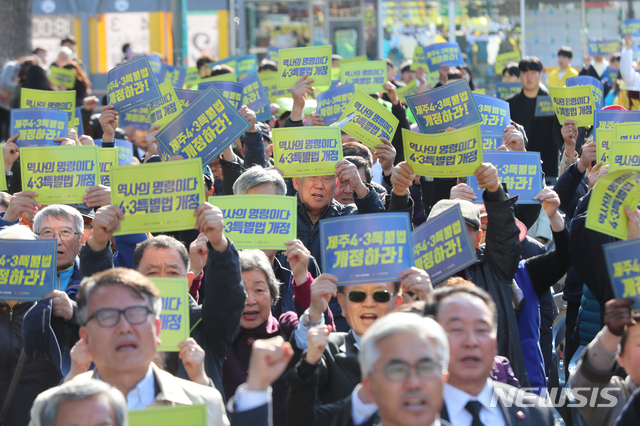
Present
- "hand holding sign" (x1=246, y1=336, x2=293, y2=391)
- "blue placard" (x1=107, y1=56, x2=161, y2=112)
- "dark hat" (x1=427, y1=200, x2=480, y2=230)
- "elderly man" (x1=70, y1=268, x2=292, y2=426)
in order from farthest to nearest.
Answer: "blue placard" (x1=107, y1=56, x2=161, y2=112), "dark hat" (x1=427, y1=200, x2=480, y2=230), "elderly man" (x1=70, y1=268, x2=292, y2=426), "hand holding sign" (x1=246, y1=336, x2=293, y2=391)

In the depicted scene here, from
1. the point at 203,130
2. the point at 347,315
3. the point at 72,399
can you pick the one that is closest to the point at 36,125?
the point at 203,130

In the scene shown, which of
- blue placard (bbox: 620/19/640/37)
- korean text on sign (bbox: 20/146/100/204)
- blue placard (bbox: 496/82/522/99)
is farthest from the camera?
blue placard (bbox: 620/19/640/37)

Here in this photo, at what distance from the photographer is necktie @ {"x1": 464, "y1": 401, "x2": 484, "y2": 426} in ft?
10.2

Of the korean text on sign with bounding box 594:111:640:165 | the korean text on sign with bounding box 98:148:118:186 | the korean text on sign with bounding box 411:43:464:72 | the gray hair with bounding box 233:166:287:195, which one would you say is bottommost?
the gray hair with bounding box 233:166:287:195

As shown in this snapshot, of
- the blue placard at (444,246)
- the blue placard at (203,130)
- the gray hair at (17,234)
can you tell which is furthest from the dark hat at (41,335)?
the blue placard at (444,246)

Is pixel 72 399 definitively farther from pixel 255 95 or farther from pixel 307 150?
pixel 255 95

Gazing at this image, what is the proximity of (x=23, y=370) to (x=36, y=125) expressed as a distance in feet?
10.7

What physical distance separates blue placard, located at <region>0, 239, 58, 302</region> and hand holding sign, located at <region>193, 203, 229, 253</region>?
2.76 ft

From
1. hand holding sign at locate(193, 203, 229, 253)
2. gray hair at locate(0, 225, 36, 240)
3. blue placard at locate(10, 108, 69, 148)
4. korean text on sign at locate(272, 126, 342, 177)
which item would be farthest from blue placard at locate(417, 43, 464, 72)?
hand holding sign at locate(193, 203, 229, 253)

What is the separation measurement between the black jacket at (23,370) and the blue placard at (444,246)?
176 cm

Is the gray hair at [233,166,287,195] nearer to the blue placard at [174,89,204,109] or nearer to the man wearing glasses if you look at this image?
the man wearing glasses

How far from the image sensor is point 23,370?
4246 millimetres

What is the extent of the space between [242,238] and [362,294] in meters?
1.19

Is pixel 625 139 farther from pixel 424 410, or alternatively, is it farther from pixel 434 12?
pixel 434 12
